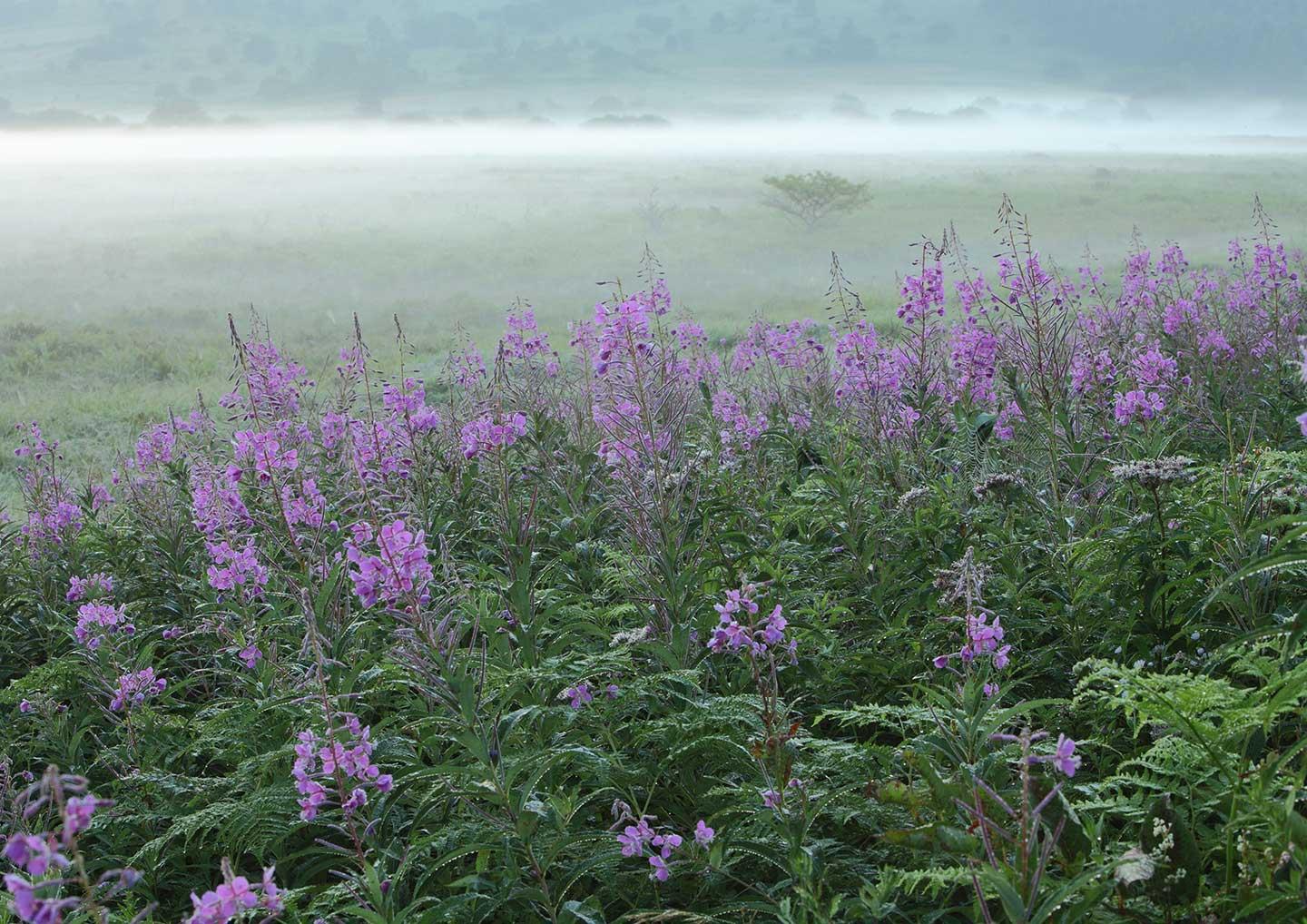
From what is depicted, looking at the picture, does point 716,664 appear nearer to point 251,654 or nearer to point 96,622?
point 251,654

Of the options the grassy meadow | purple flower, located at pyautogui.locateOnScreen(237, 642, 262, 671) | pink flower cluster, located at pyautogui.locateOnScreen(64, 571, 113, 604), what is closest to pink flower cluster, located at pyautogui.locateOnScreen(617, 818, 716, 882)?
purple flower, located at pyautogui.locateOnScreen(237, 642, 262, 671)

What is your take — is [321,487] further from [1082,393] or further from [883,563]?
[1082,393]

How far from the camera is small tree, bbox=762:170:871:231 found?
4953 centimetres

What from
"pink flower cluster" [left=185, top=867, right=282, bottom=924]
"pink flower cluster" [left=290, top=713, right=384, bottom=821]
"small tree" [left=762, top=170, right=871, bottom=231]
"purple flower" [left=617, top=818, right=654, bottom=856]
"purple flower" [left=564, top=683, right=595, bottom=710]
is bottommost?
"purple flower" [left=564, top=683, right=595, bottom=710]

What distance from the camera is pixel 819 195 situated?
49.6 metres

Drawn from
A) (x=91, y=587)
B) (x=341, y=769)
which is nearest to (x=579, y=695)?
(x=341, y=769)

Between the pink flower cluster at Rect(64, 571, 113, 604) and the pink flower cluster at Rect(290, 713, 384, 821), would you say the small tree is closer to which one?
the pink flower cluster at Rect(64, 571, 113, 604)

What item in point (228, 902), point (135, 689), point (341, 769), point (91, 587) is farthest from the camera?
point (91, 587)

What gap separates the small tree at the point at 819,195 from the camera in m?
49.5

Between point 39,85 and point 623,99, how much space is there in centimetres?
9178

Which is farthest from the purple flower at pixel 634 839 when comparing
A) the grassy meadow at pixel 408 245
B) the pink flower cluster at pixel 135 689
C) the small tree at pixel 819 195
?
the small tree at pixel 819 195

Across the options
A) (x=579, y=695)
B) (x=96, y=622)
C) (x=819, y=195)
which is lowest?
(x=96, y=622)

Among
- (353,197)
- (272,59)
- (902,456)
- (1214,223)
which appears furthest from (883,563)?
(272,59)

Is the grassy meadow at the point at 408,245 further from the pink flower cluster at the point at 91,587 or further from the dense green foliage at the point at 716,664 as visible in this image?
the pink flower cluster at the point at 91,587
